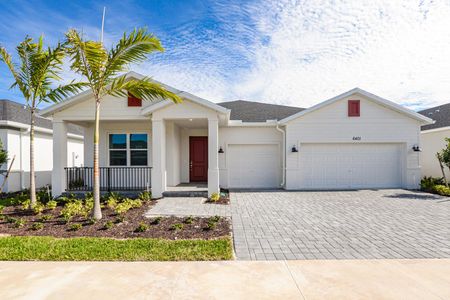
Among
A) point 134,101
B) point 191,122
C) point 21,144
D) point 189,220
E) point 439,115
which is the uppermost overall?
point 439,115

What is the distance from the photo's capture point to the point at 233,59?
11.3m

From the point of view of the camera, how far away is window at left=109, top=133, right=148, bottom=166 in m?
11.5

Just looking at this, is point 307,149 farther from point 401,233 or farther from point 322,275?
point 322,275

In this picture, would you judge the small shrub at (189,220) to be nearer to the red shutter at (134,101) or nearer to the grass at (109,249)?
the grass at (109,249)

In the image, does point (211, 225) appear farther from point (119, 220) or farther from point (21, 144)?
point (21, 144)

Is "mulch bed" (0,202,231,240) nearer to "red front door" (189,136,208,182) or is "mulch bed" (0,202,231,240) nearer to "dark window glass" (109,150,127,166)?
"dark window glass" (109,150,127,166)

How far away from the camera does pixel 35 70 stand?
304 inches

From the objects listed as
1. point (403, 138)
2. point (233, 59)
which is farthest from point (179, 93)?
point (403, 138)

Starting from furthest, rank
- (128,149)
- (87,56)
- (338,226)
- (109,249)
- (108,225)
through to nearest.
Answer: (128,149) → (87,56) → (338,226) → (108,225) → (109,249)

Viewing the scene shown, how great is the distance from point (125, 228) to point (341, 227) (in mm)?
5171

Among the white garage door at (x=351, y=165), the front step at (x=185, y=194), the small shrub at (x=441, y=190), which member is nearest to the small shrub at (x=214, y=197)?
the front step at (x=185, y=194)

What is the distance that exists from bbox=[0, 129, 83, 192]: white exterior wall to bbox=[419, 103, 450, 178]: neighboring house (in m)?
21.6

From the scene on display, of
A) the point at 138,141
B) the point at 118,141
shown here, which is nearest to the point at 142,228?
the point at 138,141

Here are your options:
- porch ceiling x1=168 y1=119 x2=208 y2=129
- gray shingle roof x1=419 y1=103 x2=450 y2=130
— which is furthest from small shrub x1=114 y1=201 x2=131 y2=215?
gray shingle roof x1=419 y1=103 x2=450 y2=130
